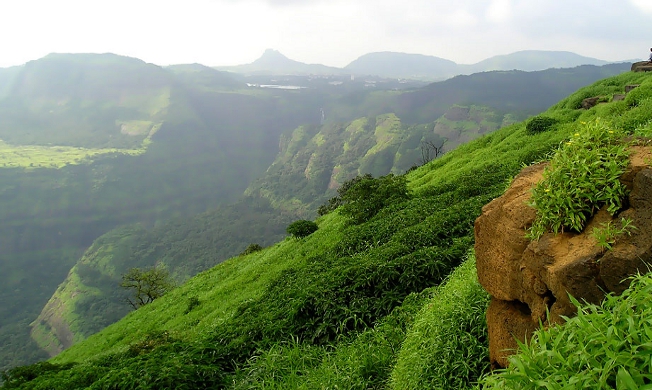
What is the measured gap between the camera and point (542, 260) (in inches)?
151

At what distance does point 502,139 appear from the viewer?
25.8m

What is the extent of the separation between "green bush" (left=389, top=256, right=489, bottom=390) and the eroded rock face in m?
0.47

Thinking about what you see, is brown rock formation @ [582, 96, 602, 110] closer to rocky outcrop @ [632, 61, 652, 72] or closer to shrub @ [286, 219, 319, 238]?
rocky outcrop @ [632, 61, 652, 72]

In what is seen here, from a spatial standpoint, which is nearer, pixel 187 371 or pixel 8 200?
pixel 187 371

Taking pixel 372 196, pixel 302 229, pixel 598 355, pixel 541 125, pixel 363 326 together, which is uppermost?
pixel 541 125

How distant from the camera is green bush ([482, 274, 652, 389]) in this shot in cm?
233

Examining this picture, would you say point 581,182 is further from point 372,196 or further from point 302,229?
point 302,229

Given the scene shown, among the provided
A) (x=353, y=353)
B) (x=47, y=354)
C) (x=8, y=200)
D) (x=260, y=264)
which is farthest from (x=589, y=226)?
(x=8, y=200)

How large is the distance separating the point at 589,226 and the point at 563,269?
575mm

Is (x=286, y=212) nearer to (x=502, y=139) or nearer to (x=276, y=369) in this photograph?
(x=502, y=139)

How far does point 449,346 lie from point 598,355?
119 inches

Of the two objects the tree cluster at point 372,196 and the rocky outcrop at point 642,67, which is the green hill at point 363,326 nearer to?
the tree cluster at point 372,196

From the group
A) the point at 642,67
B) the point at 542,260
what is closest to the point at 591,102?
the point at 642,67

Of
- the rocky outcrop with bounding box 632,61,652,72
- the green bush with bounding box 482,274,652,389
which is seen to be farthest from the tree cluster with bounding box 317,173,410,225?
the rocky outcrop with bounding box 632,61,652,72
